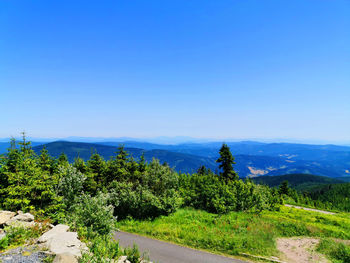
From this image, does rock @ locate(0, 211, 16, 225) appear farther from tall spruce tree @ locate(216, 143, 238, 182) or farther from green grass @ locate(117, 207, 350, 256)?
tall spruce tree @ locate(216, 143, 238, 182)

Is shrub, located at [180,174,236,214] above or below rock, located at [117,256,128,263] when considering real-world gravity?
below

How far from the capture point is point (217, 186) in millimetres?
30484

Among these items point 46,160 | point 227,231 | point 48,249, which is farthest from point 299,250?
point 46,160

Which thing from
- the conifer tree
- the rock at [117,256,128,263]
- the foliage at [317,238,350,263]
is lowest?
the foliage at [317,238,350,263]

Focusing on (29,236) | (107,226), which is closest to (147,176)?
(107,226)

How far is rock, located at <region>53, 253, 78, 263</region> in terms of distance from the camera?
26.1ft

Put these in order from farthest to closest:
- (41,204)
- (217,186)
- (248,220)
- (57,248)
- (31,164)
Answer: (217,186) < (248,220) < (31,164) < (41,204) < (57,248)

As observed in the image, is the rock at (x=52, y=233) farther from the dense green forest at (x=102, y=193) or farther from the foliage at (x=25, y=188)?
the foliage at (x=25, y=188)

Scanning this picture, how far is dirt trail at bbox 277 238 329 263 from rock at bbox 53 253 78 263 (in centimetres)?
1533

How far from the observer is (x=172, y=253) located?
1495 centimetres

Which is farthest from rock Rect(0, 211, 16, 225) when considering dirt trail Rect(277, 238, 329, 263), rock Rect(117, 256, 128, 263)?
dirt trail Rect(277, 238, 329, 263)

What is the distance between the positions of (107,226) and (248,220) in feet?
57.7

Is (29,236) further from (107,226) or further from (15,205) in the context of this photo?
(15,205)

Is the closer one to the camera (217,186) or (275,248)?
(275,248)
